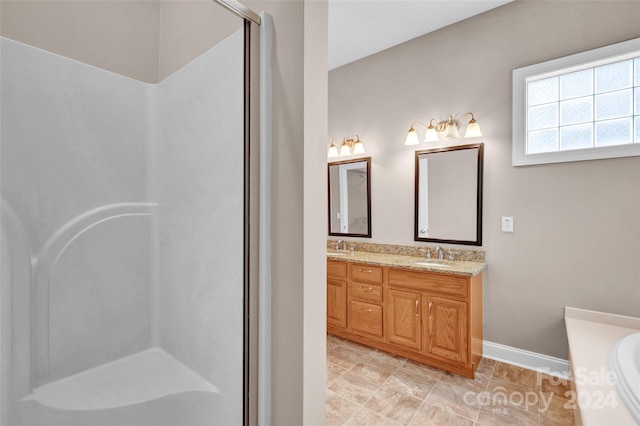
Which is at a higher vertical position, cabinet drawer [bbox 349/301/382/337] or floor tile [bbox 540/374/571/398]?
cabinet drawer [bbox 349/301/382/337]

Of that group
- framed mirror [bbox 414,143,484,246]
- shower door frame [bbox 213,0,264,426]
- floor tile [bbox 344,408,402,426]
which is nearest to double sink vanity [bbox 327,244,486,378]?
framed mirror [bbox 414,143,484,246]

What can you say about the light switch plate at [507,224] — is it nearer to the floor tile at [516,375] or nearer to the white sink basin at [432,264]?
the white sink basin at [432,264]

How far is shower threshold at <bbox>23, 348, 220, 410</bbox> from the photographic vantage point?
1208 millimetres

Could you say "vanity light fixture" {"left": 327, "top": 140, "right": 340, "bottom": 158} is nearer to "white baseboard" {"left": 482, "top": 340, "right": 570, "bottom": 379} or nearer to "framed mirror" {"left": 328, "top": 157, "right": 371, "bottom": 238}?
"framed mirror" {"left": 328, "top": 157, "right": 371, "bottom": 238}

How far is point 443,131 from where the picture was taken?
2674 mm

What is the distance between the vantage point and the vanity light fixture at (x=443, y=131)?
2.49m

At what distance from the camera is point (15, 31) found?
115 cm

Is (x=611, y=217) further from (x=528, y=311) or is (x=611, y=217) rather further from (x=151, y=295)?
(x=151, y=295)

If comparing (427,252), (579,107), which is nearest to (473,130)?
(579,107)

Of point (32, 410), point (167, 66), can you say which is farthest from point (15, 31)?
point (32, 410)

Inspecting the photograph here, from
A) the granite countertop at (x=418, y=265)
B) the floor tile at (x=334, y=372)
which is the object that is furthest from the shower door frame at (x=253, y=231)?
the granite countertop at (x=418, y=265)

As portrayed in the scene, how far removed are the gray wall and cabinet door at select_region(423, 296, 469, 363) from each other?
0.47 meters

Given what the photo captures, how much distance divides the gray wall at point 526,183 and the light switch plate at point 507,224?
0.12 feet

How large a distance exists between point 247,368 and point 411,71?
9.34 ft
